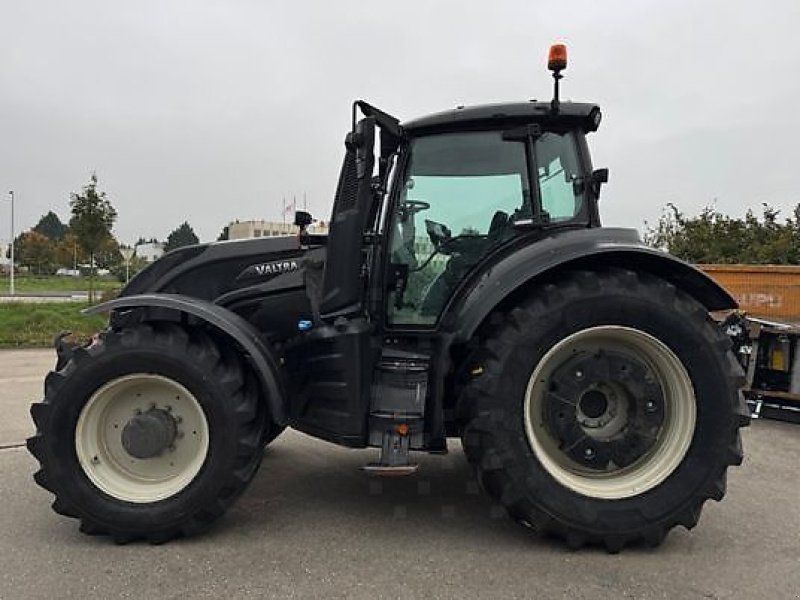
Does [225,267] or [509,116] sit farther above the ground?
[509,116]

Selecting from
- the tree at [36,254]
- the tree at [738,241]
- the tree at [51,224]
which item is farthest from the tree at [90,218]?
the tree at [51,224]

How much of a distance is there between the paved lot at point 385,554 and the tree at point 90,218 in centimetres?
1780

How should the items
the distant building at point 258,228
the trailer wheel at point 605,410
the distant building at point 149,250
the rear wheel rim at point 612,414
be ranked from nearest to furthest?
the trailer wheel at point 605,410 → the rear wheel rim at point 612,414 → the distant building at point 258,228 → the distant building at point 149,250

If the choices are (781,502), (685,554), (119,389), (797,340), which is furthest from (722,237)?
(119,389)

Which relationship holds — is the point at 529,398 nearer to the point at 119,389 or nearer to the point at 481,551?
the point at 481,551

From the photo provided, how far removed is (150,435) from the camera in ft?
11.6

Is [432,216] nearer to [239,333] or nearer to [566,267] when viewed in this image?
[566,267]

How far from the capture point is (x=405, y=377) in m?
3.68

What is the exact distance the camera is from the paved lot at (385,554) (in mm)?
2975

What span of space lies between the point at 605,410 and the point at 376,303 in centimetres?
139

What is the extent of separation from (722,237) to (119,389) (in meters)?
17.2

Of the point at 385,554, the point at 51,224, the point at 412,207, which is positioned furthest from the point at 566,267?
the point at 51,224

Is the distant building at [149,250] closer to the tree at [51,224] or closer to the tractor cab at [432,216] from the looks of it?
the tractor cab at [432,216]

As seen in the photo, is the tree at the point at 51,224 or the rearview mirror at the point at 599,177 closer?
the rearview mirror at the point at 599,177
